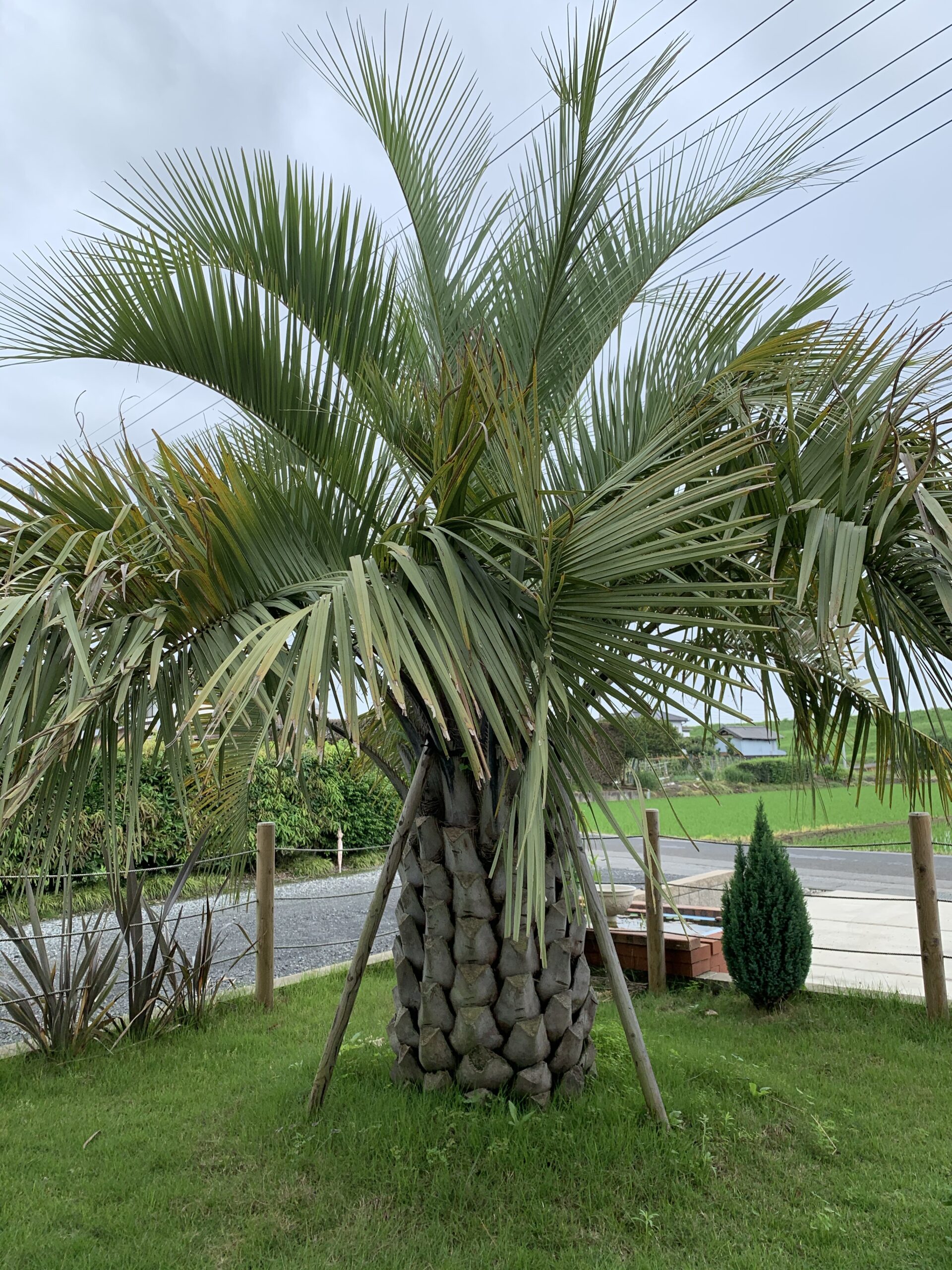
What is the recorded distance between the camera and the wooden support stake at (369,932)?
3314 mm

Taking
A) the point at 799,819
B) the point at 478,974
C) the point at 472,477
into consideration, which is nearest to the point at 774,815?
the point at 799,819

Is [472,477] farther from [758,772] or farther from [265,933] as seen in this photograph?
[758,772]

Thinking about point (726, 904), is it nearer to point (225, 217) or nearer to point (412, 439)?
point (412, 439)

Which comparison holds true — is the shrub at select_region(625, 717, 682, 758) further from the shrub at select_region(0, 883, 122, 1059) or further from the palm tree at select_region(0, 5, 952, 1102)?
the shrub at select_region(0, 883, 122, 1059)

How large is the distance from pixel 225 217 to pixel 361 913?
849 cm

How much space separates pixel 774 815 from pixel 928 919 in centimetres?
2027

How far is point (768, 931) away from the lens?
17.1 ft

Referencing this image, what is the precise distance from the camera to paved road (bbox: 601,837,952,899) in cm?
1203

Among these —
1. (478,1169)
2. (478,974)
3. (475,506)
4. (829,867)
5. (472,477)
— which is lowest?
(829,867)

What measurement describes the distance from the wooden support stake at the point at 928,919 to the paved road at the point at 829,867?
6.40 metres

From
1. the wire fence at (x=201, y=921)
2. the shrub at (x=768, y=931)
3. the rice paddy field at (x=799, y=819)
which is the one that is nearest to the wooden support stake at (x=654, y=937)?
the shrub at (x=768, y=931)

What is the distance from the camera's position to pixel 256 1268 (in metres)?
2.51

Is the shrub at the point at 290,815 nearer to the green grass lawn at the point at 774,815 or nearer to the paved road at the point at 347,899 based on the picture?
the paved road at the point at 347,899

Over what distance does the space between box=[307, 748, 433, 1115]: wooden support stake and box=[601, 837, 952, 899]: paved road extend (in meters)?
8.77
